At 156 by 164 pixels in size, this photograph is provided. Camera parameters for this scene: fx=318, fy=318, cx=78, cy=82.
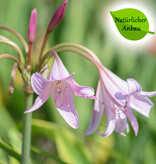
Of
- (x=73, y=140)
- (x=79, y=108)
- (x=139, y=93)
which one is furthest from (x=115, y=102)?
(x=79, y=108)

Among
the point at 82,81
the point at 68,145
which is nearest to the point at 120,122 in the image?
the point at 68,145

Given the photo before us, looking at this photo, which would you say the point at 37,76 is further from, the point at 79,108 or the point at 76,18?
the point at 76,18

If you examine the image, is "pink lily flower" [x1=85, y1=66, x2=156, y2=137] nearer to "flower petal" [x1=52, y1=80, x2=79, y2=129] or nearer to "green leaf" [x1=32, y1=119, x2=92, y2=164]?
"flower petal" [x1=52, y1=80, x2=79, y2=129]

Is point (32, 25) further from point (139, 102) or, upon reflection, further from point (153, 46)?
point (153, 46)

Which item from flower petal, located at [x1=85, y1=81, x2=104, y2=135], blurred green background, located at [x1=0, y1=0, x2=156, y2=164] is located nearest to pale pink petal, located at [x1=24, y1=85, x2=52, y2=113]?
flower petal, located at [x1=85, y1=81, x2=104, y2=135]

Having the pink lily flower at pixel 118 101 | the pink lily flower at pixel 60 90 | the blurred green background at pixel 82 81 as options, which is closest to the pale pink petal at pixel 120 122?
the pink lily flower at pixel 118 101

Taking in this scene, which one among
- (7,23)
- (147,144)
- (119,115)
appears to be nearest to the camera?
(119,115)

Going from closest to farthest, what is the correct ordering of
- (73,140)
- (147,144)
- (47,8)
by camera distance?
(73,140) < (147,144) < (47,8)

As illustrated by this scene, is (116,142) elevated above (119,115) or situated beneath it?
situated beneath
